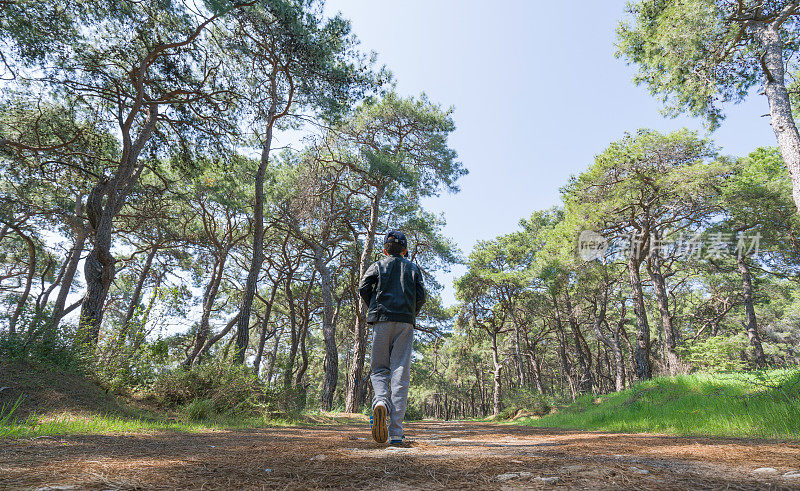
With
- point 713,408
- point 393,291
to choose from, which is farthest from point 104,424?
point 713,408

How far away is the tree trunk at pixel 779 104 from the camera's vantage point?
7289 millimetres

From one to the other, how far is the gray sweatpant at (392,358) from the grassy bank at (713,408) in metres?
4.10

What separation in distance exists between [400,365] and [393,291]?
2.54ft

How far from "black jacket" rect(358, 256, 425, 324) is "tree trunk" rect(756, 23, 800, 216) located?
8707 mm

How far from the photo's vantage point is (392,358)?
3670mm

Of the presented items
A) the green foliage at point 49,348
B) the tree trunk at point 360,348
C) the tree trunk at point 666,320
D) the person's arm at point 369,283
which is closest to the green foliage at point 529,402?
the tree trunk at point 666,320

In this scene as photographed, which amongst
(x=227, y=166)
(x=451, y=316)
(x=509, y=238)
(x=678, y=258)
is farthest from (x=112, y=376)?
(x=678, y=258)

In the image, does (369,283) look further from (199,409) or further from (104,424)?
(199,409)

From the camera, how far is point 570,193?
548 inches

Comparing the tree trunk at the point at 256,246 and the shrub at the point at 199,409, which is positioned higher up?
the tree trunk at the point at 256,246

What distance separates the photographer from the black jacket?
3660mm

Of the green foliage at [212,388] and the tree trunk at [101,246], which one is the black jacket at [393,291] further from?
the tree trunk at [101,246]

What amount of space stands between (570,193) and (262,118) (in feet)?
38.2

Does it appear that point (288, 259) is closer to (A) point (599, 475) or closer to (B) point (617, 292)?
(A) point (599, 475)
